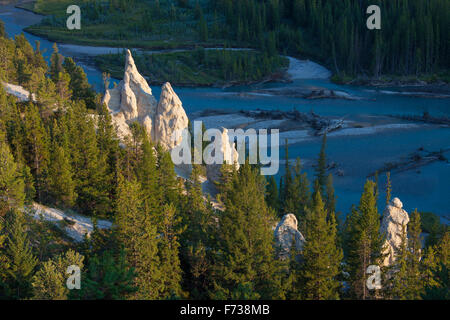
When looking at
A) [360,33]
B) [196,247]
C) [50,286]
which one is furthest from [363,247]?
[360,33]

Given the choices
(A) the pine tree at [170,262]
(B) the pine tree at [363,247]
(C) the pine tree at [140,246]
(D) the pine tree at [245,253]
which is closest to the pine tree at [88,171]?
(A) the pine tree at [170,262]

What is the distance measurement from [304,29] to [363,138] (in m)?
95.3

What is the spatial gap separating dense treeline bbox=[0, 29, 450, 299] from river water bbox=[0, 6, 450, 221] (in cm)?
2305

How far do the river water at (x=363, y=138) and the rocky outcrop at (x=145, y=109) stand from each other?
20.1 m

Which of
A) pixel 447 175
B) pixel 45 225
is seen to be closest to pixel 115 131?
pixel 45 225

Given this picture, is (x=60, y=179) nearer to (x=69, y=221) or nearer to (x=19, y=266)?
(x=69, y=221)

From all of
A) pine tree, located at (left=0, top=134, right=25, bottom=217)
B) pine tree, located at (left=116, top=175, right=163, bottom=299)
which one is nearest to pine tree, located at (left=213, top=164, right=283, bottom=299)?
pine tree, located at (left=116, top=175, right=163, bottom=299)

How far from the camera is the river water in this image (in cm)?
5953

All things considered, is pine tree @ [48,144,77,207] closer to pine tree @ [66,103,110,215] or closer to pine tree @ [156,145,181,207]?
pine tree @ [66,103,110,215]

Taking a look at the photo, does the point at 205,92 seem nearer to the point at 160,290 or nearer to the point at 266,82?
the point at 266,82

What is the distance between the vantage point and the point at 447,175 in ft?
212

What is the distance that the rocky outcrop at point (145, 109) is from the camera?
5000 cm

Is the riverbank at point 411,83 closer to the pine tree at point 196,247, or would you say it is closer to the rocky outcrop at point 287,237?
the rocky outcrop at point 287,237

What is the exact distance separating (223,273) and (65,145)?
18641mm
